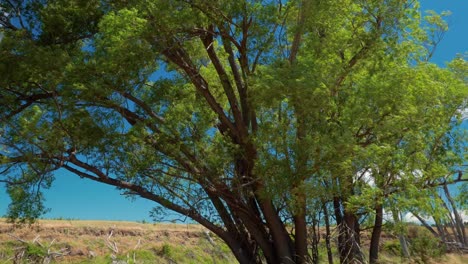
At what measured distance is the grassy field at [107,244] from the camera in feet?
91.5

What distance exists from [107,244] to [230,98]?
22826mm

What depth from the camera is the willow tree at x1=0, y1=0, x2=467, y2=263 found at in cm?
1030

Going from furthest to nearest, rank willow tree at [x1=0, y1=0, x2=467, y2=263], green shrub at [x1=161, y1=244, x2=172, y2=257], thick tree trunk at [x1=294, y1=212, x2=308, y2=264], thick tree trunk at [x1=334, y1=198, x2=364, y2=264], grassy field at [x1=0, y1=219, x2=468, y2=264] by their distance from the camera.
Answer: green shrub at [x1=161, y1=244, x2=172, y2=257]
grassy field at [x1=0, y1=219, x2=468, y2=264]
thick tree trunk at [x1=334, y1=198, x2=364, y2=264]
thick tree trunk at [x1=294, y1=212, x2=308, y2=264]
willow tree at [x1=0, y1=0, x2=467, y2=263]

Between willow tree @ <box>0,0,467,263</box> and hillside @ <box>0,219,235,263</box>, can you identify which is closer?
willow tree @ <box>0,0,467,263</box>

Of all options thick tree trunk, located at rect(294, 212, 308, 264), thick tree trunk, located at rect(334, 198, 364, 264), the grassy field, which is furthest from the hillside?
thick tree trunk, located at rect(294, 212, 308, 264)

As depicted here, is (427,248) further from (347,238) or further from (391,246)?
(391,246)

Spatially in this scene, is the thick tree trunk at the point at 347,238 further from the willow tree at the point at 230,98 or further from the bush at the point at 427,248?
the bush at the point at 427,248

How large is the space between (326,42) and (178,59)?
3.93 meters

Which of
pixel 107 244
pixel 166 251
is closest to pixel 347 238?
pixel 107 244

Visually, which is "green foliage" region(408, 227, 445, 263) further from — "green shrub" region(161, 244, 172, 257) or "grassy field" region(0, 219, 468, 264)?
"green shrub" region(161, 244, 172, 257)

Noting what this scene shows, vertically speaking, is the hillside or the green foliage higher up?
the hillside

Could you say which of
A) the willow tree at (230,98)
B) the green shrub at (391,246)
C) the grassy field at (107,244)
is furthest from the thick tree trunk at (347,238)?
the green shrub at (391,246)

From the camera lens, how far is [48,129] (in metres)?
11.2

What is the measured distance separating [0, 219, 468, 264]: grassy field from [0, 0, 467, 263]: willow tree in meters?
13.5
